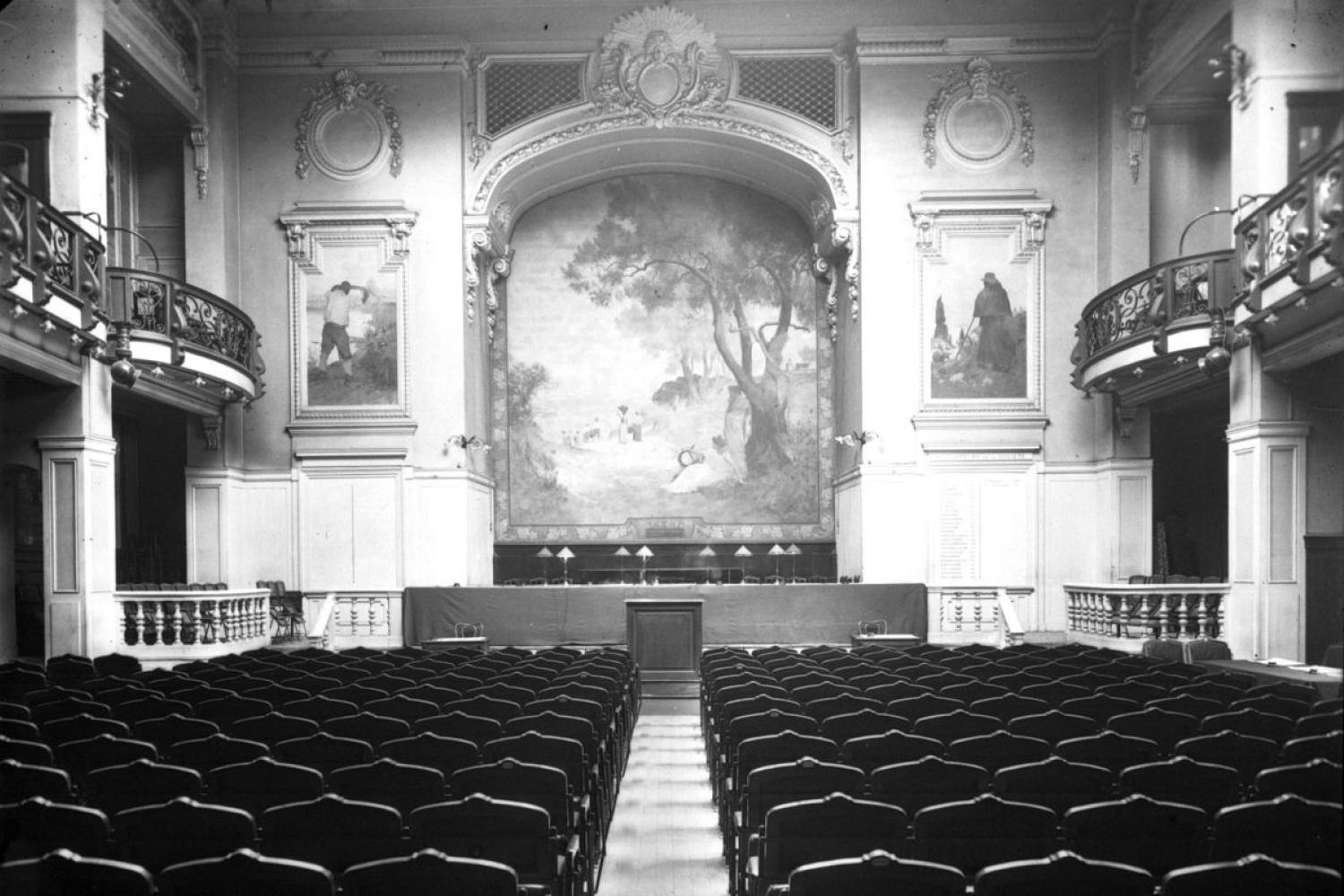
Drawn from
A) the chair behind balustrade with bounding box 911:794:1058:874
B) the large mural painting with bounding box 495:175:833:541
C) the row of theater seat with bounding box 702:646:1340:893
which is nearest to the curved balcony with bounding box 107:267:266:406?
the large mural painting with bounding box 495:175:833:541

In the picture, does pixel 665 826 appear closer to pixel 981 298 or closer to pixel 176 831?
pixel 176 831

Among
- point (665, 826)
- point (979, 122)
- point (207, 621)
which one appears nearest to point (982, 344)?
point (979, 122)

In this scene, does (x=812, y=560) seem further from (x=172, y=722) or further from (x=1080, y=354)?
(x=172, y=722)

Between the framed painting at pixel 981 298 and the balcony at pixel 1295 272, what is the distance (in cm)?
537

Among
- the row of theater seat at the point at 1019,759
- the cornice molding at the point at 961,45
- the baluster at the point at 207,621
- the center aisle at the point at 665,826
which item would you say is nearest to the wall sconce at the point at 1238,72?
the cornice molding at the point at 961,45

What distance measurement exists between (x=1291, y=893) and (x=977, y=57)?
1728cm

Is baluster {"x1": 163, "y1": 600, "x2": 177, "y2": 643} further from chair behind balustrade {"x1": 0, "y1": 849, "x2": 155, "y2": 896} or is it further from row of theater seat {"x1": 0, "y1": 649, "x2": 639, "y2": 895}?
chair behind balustrade {"x1": 0, "y1": 849, "x2": 155, "y2": 896}

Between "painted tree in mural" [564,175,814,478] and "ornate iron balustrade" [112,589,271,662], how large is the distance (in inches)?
372

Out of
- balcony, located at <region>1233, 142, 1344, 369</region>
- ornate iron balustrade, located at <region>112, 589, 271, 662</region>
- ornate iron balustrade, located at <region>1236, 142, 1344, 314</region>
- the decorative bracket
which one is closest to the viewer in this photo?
ornate iron balustrade, located at <region>1236, 142, 1344, 314</region>

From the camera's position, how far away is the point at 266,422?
18.5m

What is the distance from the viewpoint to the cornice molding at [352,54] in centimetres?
1856

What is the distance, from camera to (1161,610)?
13602mm

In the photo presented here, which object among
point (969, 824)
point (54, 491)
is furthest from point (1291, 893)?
point (54, 491)

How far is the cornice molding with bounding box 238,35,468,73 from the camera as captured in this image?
60.9 feet
